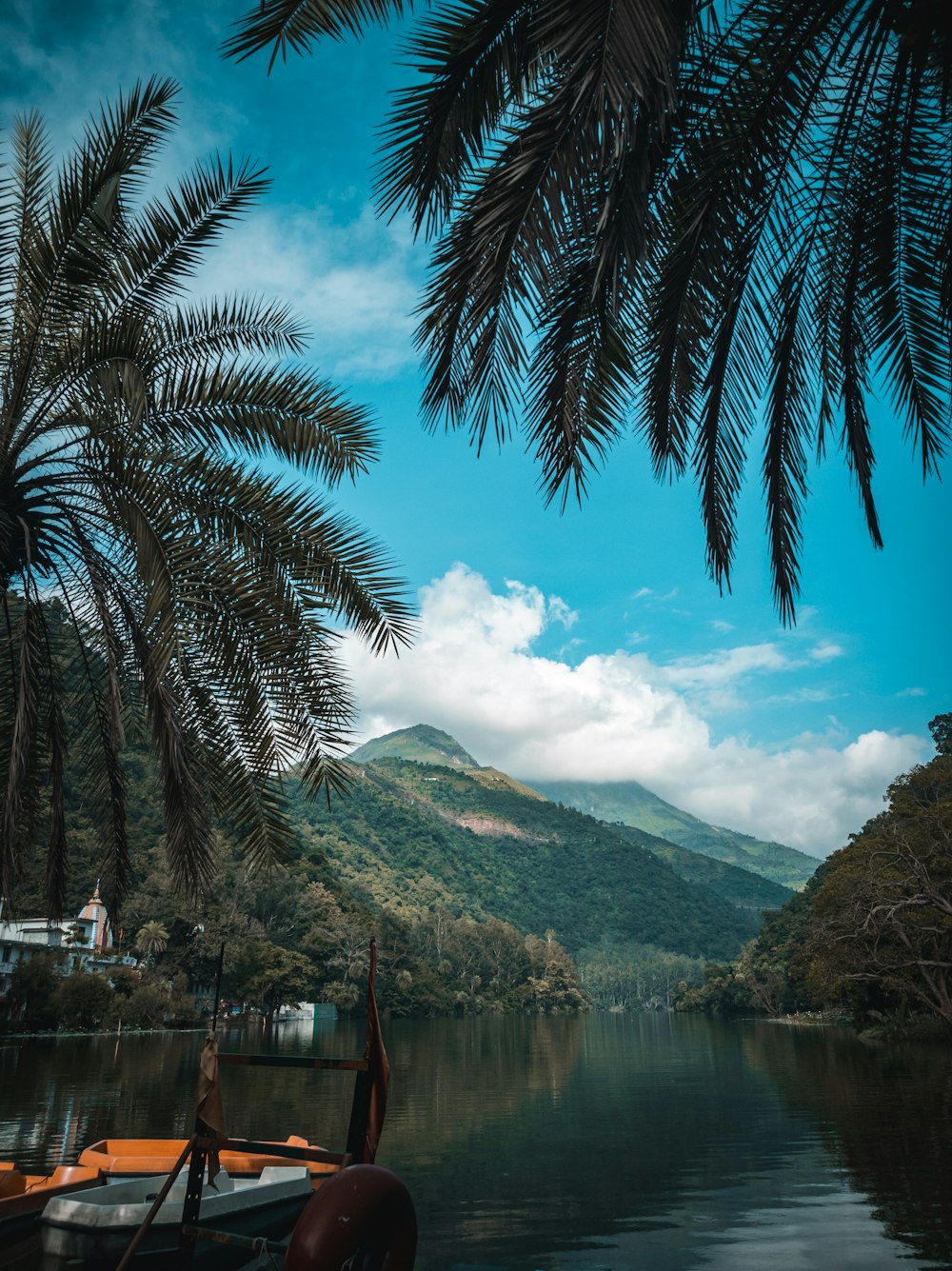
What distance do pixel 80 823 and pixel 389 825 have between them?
131576mm

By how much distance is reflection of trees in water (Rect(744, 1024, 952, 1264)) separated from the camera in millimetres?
11156

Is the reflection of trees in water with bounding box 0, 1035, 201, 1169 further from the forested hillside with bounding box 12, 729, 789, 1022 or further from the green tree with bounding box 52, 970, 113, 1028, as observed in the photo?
the green tree with bounding box 52, 970, 113, 1028

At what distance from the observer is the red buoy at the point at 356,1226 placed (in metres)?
5.09

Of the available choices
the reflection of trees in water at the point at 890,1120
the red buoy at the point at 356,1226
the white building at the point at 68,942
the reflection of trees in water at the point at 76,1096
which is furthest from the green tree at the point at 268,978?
the red buoy at the point at 356,1226

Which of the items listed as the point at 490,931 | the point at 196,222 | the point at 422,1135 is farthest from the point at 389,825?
the point at 196,222

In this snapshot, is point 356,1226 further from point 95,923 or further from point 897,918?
point 95,923

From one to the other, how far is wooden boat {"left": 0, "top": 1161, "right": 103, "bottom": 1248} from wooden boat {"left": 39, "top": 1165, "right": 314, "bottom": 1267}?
22 cm

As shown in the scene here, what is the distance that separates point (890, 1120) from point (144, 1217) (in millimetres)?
15342

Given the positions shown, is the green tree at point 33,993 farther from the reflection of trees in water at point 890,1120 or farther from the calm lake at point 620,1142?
the reflection of trees in water at point 890,1120

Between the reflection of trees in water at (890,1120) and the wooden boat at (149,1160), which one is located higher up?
the wooden boat at (149,1160)

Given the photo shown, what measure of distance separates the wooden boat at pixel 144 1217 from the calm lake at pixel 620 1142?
5.65 ft

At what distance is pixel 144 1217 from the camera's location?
8.88 meters

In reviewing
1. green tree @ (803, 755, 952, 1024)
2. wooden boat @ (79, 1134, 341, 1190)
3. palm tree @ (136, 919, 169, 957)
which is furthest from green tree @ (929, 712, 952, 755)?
wooden boat @ (79, 1134, 341, 1190)

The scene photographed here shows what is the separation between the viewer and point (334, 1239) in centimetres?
514
